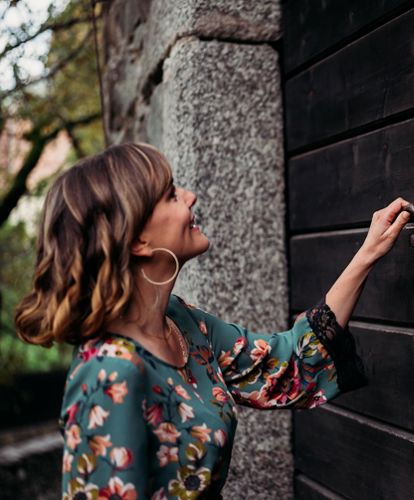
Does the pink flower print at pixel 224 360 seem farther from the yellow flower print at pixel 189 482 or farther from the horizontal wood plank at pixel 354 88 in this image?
the horizontal wood plank at pixel 354 88

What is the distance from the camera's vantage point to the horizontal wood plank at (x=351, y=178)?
169 centimetres

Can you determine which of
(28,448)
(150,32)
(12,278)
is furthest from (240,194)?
(28,448)

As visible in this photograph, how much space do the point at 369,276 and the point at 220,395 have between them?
0.55 metres

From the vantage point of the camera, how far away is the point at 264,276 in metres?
2.29

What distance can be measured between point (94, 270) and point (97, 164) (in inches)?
8.3

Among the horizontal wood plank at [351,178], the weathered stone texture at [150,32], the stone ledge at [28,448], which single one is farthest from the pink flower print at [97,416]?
the stone ledge at [28,448]

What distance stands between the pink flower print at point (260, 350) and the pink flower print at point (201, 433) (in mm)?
364

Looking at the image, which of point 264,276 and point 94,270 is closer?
point 94,270

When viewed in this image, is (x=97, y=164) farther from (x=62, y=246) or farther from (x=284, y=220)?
(x=284, y=220)

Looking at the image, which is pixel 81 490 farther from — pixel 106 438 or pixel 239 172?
pixel 239 172

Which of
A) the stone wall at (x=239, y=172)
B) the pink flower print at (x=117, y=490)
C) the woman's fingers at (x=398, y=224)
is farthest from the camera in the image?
the stone wall at (x=239, y=172)

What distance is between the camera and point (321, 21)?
2.04 meters

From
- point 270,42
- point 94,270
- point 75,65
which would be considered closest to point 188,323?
point 94,270

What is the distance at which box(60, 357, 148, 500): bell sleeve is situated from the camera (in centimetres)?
126
